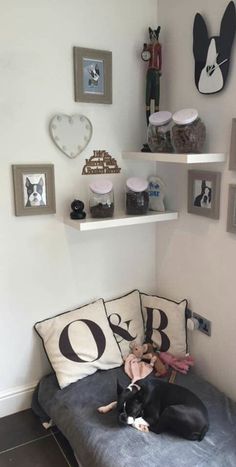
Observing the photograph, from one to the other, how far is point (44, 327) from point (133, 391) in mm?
573

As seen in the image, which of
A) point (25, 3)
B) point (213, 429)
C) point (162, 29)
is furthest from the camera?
point (162, 29)

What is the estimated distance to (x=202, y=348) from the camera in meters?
2.02

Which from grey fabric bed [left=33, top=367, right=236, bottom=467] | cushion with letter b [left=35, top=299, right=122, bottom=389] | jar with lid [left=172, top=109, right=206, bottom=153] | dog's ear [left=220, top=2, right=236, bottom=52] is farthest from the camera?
cushion with letter b [left=35, top=299, right=122, bottom=389]

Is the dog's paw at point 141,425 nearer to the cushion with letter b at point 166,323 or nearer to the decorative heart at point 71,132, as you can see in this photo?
the cushion with letter b at point 166,323

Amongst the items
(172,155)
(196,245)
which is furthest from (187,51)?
(196,245)

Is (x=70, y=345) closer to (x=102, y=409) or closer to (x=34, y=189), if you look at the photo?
(x=102, y=409)

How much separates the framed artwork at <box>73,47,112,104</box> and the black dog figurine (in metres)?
1.36

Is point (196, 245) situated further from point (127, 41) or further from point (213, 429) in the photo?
point (127, 41)

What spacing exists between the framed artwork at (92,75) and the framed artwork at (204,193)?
0.59 meters

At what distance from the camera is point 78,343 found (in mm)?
1954

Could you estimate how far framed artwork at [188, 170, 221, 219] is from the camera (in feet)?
5.87

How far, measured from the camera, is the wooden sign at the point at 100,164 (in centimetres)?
199

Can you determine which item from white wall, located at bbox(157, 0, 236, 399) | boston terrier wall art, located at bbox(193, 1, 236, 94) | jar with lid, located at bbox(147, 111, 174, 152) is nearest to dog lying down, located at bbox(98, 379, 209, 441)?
white wall, located at bbox(157, 0, 236, 399)

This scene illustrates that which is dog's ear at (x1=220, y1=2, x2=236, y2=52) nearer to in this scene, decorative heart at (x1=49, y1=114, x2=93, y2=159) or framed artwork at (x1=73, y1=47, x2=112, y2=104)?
framed artwork at (x1=73, y1=47, x2=112, y2=104)
